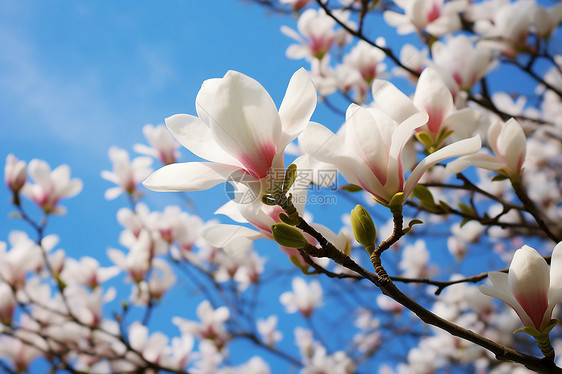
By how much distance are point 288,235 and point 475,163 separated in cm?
27

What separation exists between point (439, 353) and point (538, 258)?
190cm

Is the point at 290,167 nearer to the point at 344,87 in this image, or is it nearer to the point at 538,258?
the point at 538,258

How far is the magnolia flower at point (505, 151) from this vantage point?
539 mm

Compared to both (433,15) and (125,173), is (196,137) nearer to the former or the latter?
(433,15)

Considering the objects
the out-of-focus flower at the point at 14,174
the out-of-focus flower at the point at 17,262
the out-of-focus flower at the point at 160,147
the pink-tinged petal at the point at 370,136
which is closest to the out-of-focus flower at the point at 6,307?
the out-of-focus flower at the point at 17,262

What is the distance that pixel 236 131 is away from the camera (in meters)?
0.37

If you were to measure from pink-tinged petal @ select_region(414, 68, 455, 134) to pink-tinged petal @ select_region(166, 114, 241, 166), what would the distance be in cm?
32

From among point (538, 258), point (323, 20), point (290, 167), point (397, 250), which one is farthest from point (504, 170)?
point (397, 250)

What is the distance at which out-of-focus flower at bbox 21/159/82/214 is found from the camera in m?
1.29

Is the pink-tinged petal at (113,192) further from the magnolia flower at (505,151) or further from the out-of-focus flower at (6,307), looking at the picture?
the magnolia flower at (505,151)

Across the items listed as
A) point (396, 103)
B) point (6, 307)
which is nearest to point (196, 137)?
point (396, 103)

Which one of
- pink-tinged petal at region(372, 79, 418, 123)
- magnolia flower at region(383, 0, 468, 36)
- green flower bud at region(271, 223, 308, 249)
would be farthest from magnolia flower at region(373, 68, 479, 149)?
magnolia flower at region(383, 0, 468, 36)

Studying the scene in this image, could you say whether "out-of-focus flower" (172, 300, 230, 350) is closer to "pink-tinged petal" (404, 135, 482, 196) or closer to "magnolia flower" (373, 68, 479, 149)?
"magnolia flower" (373, 68, 479, 149)

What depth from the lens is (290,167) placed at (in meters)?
0.39
